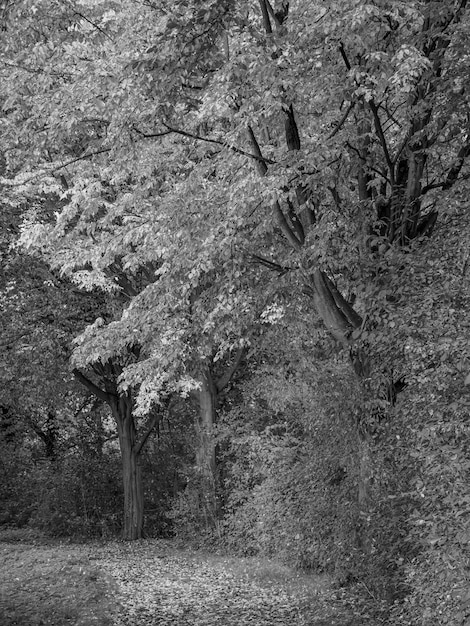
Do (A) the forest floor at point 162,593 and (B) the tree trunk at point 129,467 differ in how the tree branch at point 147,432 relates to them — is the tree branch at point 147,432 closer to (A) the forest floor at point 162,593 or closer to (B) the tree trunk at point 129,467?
(B) the tree trunk at point 129,467

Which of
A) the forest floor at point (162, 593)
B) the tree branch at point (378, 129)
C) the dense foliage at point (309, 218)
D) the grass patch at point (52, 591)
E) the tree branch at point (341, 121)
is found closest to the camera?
the dense foliage at point (309, 218)

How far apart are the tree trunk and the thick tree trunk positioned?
170cm

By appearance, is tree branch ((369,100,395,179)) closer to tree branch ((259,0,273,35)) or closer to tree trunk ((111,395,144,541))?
tree branch ((259,0,273,35))

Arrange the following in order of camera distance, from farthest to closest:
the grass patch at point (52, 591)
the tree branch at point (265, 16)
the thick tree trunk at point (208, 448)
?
the thick tree trunk at point (208, 448) → the grass patch at point (52, 591) → the tree branch at point (265, 16)

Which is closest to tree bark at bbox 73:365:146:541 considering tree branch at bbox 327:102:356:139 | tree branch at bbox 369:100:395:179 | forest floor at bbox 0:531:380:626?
forest floor at bbox 0:531:380:626

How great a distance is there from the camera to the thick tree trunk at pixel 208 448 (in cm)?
1667

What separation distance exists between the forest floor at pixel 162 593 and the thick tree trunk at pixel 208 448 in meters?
2.33

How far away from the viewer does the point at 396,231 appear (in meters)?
8.43

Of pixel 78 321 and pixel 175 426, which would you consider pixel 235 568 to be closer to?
pixel 78 321

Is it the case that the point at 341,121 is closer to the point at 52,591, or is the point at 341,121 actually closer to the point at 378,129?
the point at 378,129

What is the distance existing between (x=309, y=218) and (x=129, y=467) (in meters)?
10.7

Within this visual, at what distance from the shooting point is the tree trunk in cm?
1758

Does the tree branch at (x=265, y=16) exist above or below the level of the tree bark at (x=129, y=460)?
above

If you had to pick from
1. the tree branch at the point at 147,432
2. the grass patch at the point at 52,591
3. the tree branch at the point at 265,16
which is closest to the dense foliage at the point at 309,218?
Answer: the tree branch at the point at 265,16
